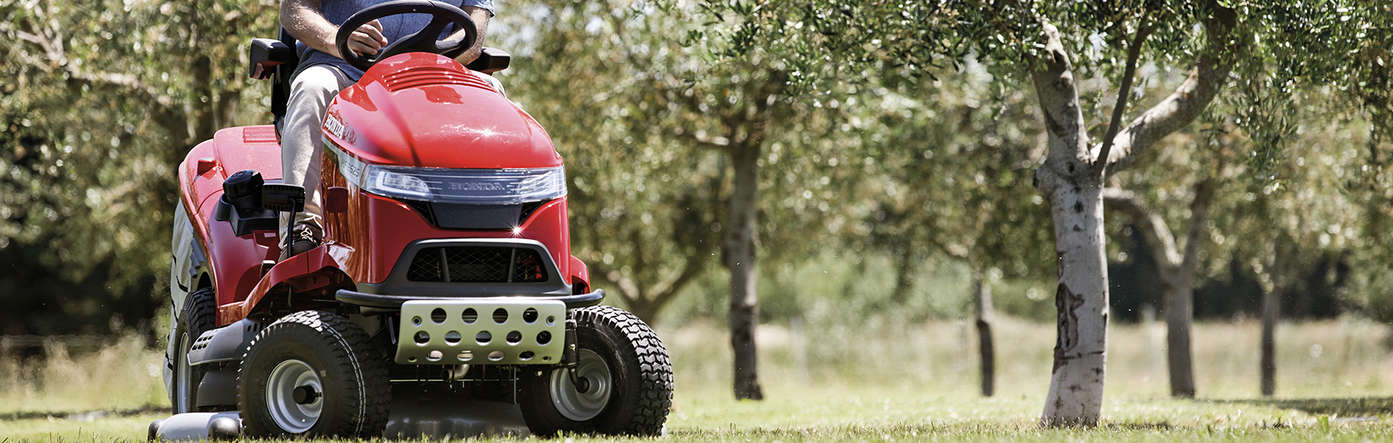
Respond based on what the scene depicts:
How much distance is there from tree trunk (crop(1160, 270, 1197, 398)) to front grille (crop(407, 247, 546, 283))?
13.2m

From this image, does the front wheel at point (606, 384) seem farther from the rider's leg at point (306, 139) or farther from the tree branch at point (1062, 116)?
the tree branch at point (1062, 116)

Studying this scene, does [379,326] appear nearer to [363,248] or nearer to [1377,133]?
[363,248]

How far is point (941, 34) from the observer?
8.04m

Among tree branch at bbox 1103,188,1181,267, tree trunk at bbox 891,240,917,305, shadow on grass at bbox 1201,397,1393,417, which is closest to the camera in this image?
shadow on grass at bbox 1201,397,1393,417

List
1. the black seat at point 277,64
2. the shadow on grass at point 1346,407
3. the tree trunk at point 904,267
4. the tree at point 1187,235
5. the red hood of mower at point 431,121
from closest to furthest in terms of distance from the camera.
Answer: the red hood of mower at point 431,121 < the black seat at point 277,64 < the shadow on grass at point 1346,407 < the tree at point 1187,235 < the tree trunk at point 904,267

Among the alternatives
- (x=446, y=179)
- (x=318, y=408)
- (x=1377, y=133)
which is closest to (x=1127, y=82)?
(x=1377, y=133)

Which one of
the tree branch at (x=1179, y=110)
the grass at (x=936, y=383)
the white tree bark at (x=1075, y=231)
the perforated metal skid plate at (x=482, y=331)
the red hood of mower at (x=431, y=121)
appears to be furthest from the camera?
the grass at (x=936, y=383)

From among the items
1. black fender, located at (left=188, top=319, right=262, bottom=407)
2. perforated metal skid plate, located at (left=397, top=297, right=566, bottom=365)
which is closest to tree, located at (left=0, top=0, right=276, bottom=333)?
black fender, located at (left=188, top=319, right=262, bottom=407)

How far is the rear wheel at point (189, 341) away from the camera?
6.21 meters

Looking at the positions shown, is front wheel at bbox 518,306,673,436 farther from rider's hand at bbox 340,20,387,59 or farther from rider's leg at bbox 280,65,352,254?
rider's hand at bbox 340,20,387,59

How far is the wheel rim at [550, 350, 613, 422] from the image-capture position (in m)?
5.69

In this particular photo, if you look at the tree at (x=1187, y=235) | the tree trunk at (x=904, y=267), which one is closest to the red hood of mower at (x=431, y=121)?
the tree at (x=1187, y=235)

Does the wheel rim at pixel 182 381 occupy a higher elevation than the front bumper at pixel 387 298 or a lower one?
lower

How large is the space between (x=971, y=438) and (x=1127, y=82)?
3043 mm
